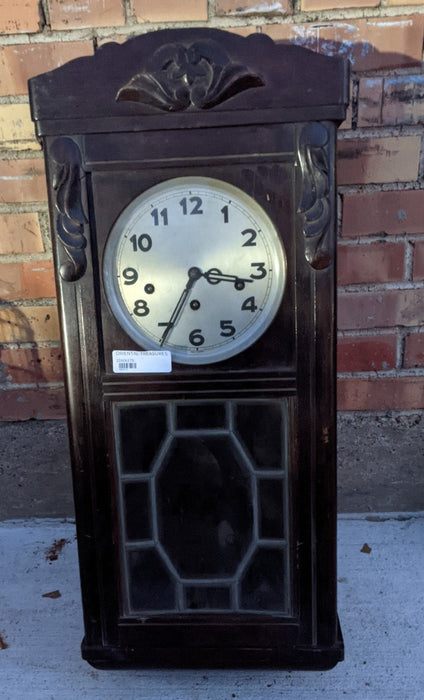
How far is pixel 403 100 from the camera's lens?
4.13 feet

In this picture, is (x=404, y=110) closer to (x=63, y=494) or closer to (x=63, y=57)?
(x=63, y=57)

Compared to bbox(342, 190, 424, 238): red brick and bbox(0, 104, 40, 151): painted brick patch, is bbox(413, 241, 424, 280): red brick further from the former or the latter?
bbox(0, 104, 40, 151): painted brick patch

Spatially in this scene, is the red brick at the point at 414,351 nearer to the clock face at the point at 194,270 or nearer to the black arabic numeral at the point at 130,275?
→ the clock face at the point at 194,270

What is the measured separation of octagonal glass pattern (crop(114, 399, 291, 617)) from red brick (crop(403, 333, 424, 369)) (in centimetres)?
58

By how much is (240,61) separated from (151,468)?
710 mm

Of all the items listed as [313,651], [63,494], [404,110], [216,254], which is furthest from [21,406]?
[404,110]

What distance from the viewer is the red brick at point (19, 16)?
1233mm

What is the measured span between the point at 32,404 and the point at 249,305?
31.4 inches

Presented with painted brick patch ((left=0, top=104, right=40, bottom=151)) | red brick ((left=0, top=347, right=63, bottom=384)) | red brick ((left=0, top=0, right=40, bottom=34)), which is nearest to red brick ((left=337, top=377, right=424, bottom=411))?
red brick ((left=0, top=347, right=63, bottom=384))

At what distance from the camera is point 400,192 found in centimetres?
131

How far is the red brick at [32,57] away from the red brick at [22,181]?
0.16m

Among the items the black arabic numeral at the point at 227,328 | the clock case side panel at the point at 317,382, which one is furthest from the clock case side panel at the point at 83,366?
the clock case side panel at the point at 317,382

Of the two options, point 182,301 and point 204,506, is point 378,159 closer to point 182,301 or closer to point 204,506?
point 182,301

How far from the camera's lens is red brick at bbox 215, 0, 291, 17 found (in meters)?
1.22
